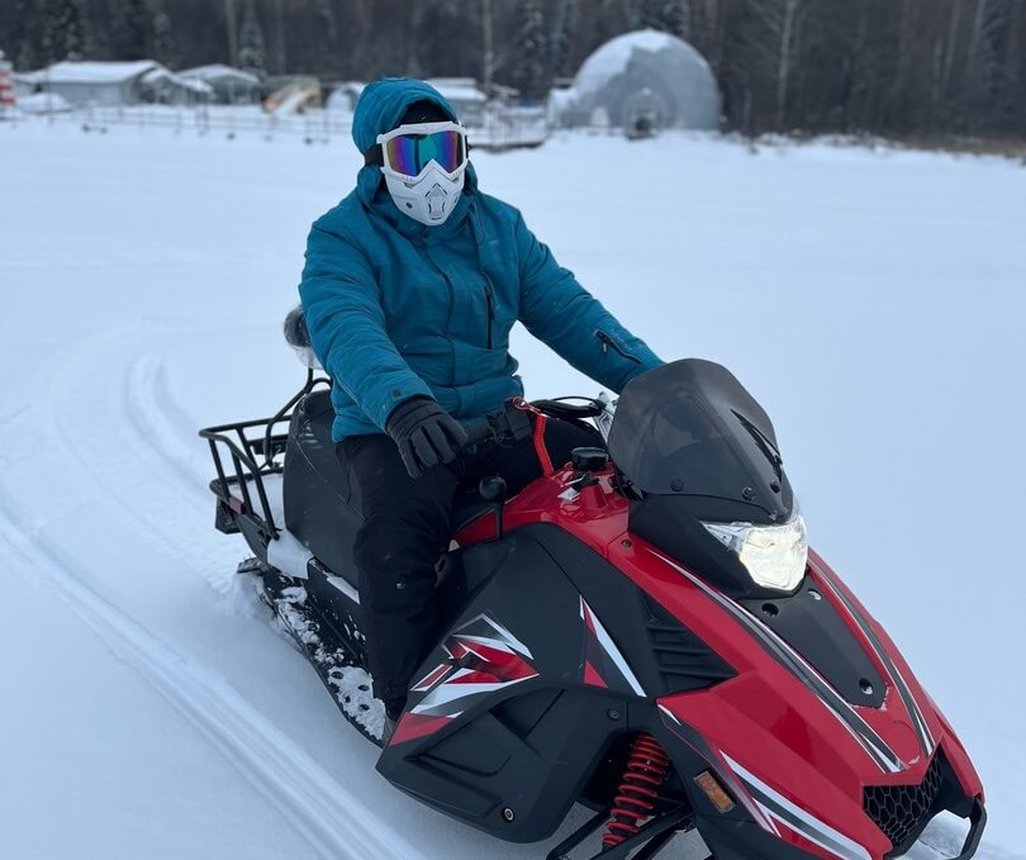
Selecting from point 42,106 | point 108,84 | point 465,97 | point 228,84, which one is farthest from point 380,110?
point 228,84

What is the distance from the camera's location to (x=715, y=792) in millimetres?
1846

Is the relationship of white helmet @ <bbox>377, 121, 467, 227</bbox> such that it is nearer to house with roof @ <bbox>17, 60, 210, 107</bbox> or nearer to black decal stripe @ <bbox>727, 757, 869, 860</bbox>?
black decal stripe @ <bbox>727, 757, 869, 860</bbox>

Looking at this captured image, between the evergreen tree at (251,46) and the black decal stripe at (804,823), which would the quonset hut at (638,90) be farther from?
the evergreen tree at (251,46)

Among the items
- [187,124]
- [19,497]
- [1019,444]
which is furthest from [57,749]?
[187,124]

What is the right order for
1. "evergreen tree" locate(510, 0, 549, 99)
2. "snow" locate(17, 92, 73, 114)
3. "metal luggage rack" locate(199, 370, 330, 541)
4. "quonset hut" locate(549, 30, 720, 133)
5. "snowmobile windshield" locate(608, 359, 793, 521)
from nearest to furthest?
"snowmobile windshield" locate(608, 359, 793, 521) → "metal luggage rack" locate(199, 370, 330, 541) → "quonset hut" locate(549, 30, 720, 133) → "snow" locate(17, 92, 73, 114) → "evergreen tree" locate(510, 0, 549, 99)

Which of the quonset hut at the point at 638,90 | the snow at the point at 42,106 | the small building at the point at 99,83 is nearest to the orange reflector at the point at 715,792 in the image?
the quonset hut at the point at 638,90

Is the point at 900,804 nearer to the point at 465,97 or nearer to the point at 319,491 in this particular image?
the point at 319,491

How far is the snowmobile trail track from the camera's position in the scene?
2.41m

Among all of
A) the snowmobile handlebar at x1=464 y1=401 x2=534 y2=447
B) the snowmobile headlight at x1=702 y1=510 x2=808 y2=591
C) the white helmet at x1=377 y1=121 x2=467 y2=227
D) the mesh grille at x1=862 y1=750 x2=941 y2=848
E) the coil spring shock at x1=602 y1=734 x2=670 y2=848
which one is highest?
the white helmet at x1=377 y1=121 x2=467 y2=227

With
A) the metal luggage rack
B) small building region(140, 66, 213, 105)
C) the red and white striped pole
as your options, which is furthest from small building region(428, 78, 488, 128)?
the metal luggage rack

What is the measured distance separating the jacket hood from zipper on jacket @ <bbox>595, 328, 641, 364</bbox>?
700 millimetres

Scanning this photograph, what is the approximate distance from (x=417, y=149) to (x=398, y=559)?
103 centimetres

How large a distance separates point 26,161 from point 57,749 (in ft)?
62.2

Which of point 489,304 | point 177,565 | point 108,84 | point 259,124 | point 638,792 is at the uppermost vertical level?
point 489,304
